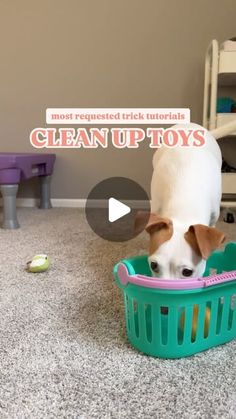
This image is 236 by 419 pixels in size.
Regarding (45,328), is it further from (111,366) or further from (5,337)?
(111,366)

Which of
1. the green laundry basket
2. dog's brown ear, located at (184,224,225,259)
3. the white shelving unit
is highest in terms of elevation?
the white shelving unit

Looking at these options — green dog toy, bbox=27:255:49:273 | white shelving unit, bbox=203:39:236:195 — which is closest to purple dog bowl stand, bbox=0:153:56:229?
green dog toy, bbox=27:255:49:273

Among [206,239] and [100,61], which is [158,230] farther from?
[100,61]

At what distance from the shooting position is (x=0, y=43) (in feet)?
7.27

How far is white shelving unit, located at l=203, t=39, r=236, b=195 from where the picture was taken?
177 cm

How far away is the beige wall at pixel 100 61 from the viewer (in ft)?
6.89

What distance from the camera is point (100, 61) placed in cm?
217

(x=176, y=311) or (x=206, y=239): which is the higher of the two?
(x=206, y=239)

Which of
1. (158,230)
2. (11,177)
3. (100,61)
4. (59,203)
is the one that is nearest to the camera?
(158,230)

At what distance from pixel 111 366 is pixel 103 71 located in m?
1.87

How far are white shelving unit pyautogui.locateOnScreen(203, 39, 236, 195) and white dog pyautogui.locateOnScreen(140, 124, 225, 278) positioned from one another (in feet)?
2.11

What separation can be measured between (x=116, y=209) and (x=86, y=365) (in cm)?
162

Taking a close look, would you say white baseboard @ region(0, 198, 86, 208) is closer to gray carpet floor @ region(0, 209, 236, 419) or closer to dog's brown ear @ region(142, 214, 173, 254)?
gray carpet floor @ region(0, 209, 236, 419)

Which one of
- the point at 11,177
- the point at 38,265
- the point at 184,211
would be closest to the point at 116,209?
the point at 11,177
